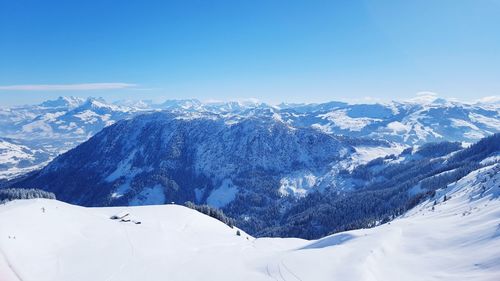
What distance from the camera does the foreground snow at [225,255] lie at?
41406 mm

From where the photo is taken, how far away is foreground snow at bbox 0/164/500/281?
41406 millimetres

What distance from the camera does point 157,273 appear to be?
144ft

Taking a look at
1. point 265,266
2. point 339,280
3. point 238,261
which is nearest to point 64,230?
point 238,261

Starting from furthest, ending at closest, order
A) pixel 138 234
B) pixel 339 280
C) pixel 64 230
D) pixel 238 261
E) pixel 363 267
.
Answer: pixel 138 234, pixel 64 230, pixel 238 261, pixel 363 267, pixel 339 280

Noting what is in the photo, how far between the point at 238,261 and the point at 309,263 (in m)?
9.39

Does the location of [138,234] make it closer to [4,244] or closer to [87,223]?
[87,223]

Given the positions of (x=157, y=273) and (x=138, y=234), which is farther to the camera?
(x=138, y=234)

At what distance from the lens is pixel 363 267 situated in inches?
1671

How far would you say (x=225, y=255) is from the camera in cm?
5447

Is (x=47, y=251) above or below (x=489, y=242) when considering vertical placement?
below

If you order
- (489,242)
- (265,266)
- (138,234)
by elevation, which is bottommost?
(138,234)

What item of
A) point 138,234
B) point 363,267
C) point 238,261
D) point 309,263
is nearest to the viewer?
point 363,267

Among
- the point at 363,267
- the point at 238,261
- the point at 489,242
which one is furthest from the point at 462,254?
the point at 238,261

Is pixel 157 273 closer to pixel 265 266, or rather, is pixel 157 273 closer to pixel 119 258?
pixel 119 258
